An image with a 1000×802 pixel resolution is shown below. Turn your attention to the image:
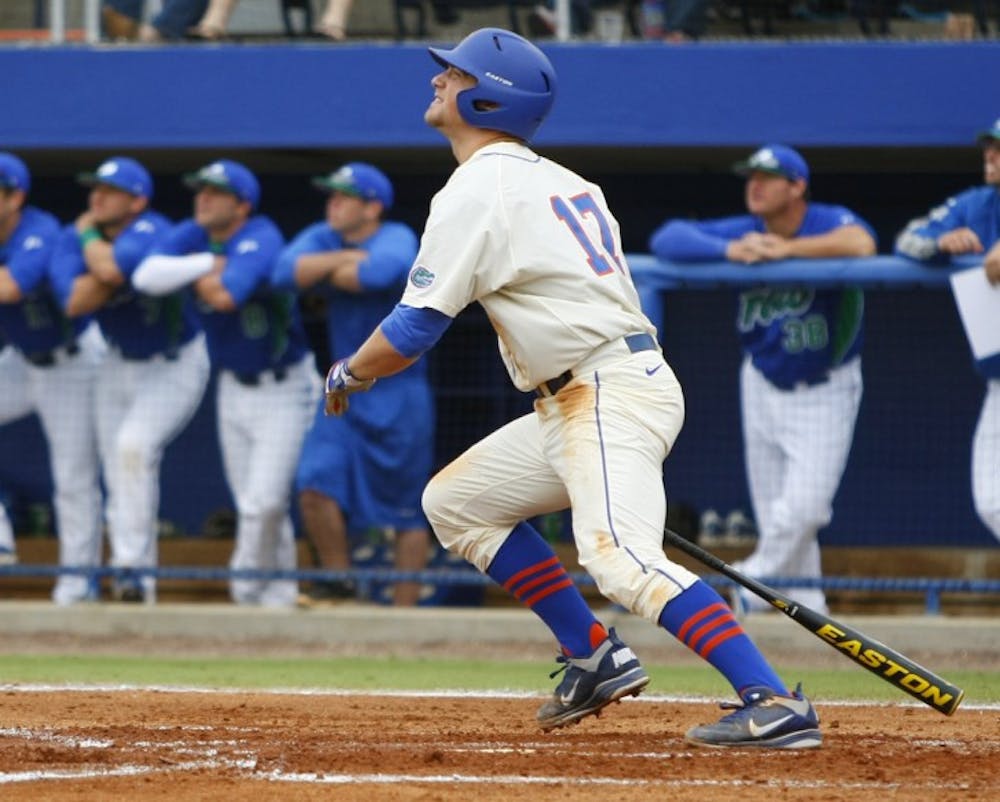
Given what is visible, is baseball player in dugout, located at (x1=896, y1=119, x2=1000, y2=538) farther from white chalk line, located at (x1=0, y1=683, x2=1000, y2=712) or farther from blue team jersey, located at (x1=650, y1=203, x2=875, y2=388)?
white chalk line, located at (x1=0, y1=683, x2=1000, y2=712)

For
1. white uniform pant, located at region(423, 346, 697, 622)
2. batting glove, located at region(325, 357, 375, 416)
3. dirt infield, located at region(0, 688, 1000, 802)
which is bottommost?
dirt infield, located at region(0, 688, 1000, 802)

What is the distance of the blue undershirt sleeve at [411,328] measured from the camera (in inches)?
193

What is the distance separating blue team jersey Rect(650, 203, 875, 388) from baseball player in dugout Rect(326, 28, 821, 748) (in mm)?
3192

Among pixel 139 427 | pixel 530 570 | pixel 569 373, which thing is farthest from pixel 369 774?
pixel 139 427

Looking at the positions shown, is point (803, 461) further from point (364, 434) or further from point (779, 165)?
point (364, 434)

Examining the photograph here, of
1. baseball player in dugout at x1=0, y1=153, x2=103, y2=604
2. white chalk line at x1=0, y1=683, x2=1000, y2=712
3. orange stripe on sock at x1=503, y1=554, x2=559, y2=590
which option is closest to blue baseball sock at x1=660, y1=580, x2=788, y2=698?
orange stripe on sock at x1=503, y1=554, x2=559, y2=590

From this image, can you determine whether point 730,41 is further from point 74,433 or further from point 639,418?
point 639,418

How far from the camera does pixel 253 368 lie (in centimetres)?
922

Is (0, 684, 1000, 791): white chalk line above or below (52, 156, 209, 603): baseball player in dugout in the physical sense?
below

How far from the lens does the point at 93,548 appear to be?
9.59 metres

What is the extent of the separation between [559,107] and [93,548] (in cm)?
333

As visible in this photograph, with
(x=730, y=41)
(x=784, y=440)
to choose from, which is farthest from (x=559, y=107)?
(x=784, y=440)

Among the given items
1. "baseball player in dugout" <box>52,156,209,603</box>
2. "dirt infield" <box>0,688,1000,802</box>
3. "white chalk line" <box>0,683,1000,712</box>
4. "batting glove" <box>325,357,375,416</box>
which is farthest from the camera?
"baseball player in dugout" <box>52,156,209,603</box>

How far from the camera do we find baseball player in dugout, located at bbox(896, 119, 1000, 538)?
797 centimetres
